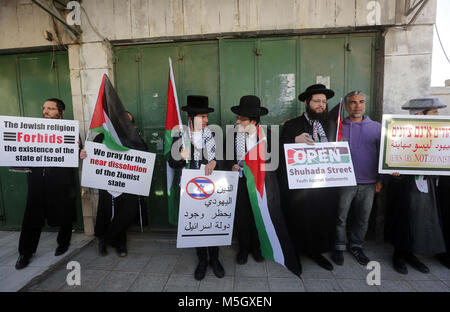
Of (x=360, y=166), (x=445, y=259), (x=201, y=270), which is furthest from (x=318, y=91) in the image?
(x=445, y=259)

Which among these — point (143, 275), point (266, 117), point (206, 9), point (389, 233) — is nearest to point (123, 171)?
point (143, 275)

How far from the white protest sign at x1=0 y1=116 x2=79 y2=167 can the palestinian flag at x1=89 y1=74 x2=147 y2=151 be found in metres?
0.36

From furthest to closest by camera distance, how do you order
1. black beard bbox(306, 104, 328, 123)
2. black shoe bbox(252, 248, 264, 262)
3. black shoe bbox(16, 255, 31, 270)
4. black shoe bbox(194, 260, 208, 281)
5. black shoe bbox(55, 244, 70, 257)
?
black shoe bbox(55, 244, 70, 257), black shoe bbox(252, 248, 264, 262), black shoe bbox(16, 255, 31, 270), black beard bbox(306, 104, 328, 123), black shoe bbox(194, 260, 208, 281)

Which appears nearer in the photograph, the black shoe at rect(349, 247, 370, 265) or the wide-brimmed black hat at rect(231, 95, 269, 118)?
the wide-brimmed black hat at rect(231, 95, 269, 118)

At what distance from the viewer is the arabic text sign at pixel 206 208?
2.70 m

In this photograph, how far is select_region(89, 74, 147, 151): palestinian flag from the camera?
2885mm

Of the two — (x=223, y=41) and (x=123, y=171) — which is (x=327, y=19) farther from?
(x=123, y=171)

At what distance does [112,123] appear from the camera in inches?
117

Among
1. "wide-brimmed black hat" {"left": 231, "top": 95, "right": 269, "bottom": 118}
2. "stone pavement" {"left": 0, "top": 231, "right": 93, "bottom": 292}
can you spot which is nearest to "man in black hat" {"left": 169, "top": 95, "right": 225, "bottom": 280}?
"wide-brimmed black hat" {"left": 231, "top": 95, "right": 269, "bottom": 118}

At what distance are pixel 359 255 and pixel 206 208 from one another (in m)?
2.22

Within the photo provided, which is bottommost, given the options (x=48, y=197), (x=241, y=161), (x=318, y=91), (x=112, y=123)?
(x=48, y=197)

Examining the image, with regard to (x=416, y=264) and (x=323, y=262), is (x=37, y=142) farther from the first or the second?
(x=416, y=264)

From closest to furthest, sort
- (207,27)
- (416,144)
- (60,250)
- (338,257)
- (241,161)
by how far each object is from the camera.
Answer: (416,144) < (241,161) < (338,257) < (60,250) < (207,27)

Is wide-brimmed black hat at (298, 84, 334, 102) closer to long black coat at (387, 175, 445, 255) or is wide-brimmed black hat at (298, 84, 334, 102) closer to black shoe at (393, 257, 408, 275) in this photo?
long black coat at (387, 175, 445, 255)
